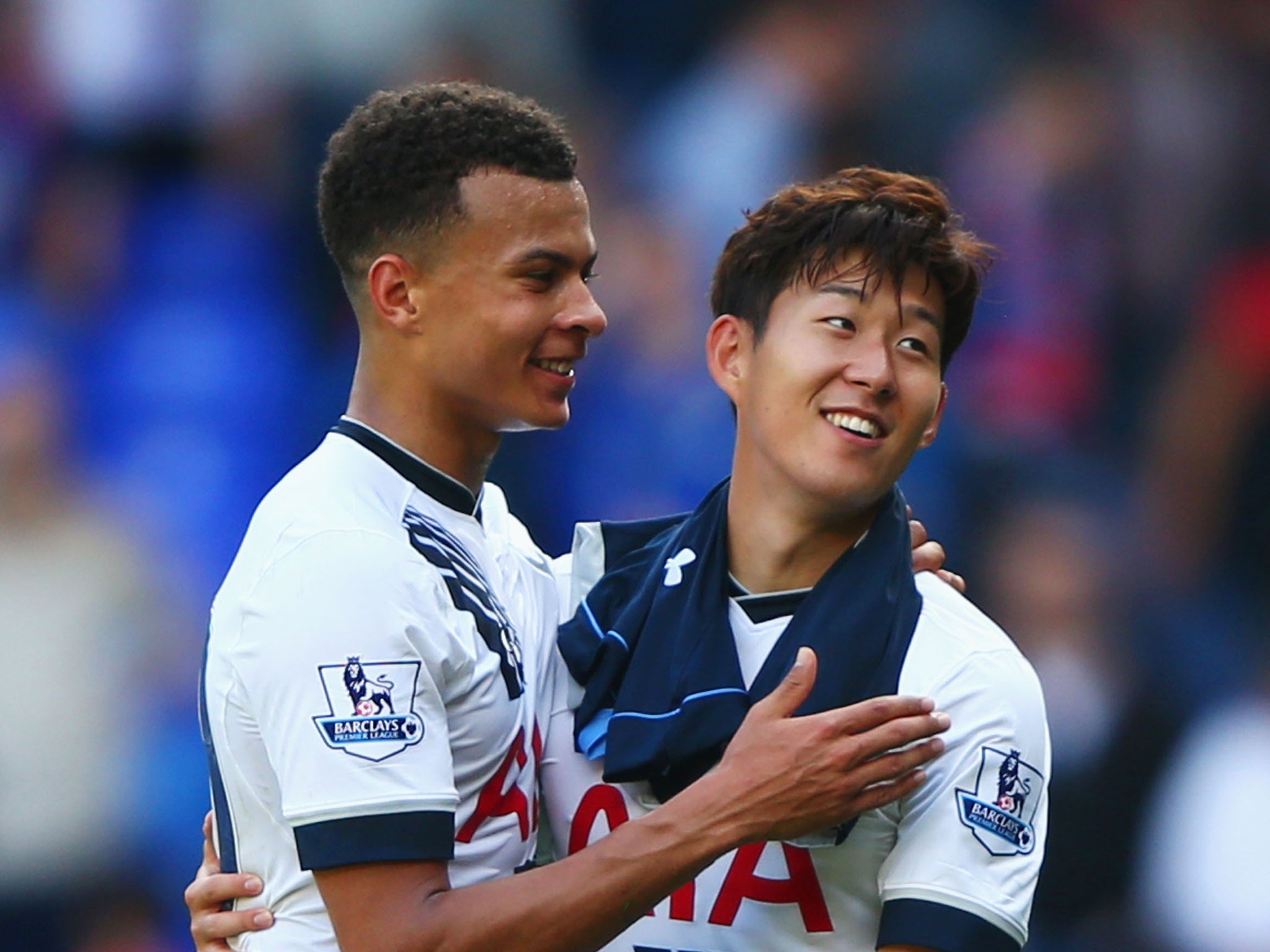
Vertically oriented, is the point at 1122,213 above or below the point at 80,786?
above

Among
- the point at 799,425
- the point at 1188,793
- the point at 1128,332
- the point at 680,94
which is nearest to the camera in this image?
the point at 799,425

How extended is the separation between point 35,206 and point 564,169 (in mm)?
4579

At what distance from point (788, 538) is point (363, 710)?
882mm

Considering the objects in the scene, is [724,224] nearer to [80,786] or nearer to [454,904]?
[80,786]

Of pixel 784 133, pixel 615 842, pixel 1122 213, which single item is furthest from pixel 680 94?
pixel 615 842

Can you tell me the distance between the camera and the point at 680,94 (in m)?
8.05

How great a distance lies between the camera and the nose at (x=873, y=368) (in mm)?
3289

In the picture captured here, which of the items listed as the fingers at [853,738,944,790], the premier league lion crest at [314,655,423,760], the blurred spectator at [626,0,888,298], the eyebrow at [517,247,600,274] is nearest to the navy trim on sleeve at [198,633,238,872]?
the premier league lion crest at [314,655,423,760]

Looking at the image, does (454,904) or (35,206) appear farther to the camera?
(35,206)

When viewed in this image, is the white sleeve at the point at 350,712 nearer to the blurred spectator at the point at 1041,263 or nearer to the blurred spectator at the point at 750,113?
the blurred spectator at the point at 1041,263

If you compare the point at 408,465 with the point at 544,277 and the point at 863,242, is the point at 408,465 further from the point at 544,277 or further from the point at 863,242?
the point at 863,242

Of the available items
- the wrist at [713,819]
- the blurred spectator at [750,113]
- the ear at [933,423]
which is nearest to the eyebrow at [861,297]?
the ear at [933,423]

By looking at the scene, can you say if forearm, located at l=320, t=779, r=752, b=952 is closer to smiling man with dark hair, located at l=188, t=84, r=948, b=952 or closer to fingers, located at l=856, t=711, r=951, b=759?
smiling man with dark hair, located at l=188, t=84, r=948, b=952

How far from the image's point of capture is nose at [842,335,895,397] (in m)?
3.29
